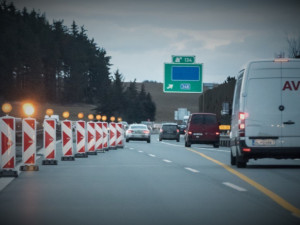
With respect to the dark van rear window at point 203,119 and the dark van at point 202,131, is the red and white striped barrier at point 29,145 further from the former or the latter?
the dark van rear window at point 203,119

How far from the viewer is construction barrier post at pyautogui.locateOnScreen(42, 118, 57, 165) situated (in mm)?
19391

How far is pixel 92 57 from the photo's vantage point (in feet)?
476

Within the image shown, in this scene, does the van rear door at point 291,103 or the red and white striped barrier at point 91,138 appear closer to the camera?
the van rear door at point 291,103

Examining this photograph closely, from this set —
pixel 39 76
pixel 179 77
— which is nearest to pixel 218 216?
pixel 179 77

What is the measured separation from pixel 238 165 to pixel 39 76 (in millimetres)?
102160

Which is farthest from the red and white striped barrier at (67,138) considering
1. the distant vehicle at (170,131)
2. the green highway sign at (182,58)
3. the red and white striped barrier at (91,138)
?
the distant vehicle at (170,131)

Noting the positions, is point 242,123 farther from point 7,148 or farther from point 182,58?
point 182,58

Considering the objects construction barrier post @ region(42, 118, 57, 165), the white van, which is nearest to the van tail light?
the white van

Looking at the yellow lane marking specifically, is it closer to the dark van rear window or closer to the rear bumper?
the rear bumper

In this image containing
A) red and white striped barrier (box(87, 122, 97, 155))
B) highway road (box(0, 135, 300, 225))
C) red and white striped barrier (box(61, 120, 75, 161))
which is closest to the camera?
highway road (box(0, 135, 300, 225))

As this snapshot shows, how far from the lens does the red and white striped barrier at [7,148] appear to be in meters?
15.3

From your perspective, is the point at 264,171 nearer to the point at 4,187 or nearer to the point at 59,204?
the point at 4,187

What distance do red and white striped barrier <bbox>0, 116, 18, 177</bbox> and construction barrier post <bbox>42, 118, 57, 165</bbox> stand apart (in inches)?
148

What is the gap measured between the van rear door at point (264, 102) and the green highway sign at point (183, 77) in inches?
1355
